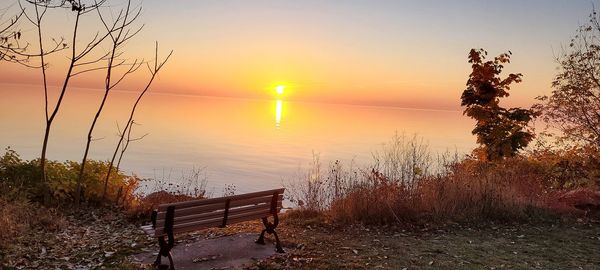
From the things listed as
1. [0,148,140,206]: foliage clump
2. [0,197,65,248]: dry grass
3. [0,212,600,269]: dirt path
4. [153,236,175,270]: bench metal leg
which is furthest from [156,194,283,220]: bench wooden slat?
[0,148,140,206]: foliage clump

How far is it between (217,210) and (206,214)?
17cm

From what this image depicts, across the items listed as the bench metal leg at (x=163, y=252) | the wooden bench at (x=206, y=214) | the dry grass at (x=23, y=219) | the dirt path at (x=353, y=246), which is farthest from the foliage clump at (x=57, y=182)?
the bench metal leg at (x=163, y=252)

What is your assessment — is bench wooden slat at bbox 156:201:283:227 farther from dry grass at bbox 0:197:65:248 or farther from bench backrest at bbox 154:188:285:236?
dry grass at bbox 0:197:65:248

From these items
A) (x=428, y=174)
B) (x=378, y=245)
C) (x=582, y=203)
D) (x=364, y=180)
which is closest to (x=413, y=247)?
(x=378, y=245)

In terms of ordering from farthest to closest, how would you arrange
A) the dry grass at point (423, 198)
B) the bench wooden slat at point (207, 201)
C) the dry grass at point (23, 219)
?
1. the dry grass at point (423, 198)
2. the dry grass at point (23, 219)
3. the bench wooden slat at point (207, 201)

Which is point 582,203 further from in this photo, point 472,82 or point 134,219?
point 472,82

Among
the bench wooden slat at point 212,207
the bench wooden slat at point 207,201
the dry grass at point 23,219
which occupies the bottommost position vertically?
the dry grass at point 23,219

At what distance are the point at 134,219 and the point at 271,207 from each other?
2.98m

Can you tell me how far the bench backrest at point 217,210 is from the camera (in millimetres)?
5160

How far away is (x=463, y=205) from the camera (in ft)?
27.8

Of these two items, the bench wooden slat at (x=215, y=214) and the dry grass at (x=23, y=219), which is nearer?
the bench wooden slat at (x=215, y=214)

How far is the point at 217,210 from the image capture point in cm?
574

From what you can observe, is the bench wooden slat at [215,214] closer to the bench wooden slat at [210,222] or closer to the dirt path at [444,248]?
the bench wooden slat at [210,222]

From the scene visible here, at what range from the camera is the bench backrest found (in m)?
5.16
